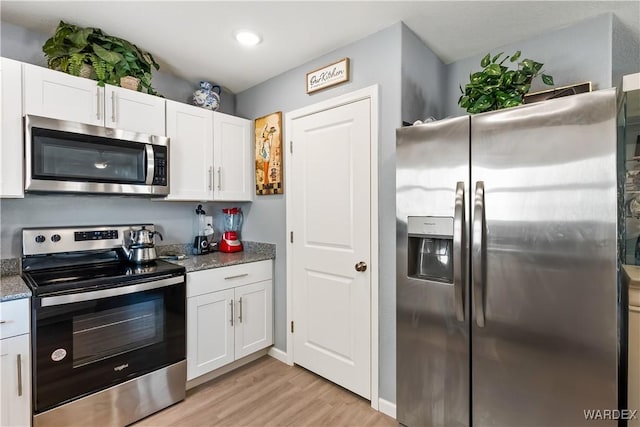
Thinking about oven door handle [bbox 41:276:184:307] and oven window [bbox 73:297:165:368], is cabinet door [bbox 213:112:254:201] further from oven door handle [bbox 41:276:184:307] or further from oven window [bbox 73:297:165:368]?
oven window [bbox 73:297:165:368]

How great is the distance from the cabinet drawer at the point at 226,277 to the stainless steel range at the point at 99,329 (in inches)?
3.8

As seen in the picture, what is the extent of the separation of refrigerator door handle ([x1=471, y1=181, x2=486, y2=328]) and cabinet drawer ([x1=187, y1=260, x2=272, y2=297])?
1.67 m

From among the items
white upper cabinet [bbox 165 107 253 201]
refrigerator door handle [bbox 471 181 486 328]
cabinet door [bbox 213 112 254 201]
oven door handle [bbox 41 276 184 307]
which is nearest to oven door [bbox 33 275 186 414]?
oven door handle [bbox 41 276 184 307]

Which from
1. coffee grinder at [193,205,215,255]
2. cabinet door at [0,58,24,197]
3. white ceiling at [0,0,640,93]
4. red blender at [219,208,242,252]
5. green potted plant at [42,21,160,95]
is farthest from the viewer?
red blender at [219,208,242,252]

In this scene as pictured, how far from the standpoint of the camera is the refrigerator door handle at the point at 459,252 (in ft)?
4.86

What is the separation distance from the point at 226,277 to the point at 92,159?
1.17 metres

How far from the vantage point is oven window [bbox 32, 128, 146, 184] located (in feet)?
5.67

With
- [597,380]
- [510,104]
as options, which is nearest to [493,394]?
[597,380]

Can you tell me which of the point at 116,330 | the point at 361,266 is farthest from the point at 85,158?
the point at 361,266

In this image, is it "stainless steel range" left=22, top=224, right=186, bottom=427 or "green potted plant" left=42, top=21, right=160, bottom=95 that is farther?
"green potted plant" left=42, top=21, right=160, bottom=95

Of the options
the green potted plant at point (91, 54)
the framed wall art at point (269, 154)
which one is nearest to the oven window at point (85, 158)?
the green potted plant at point (91, 54)

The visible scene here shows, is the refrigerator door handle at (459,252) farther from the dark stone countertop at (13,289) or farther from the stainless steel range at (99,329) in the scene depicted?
the dark stone countertop at (13,289)

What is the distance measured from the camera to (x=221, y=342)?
7.52 feet

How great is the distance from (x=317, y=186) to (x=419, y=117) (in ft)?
2.84
